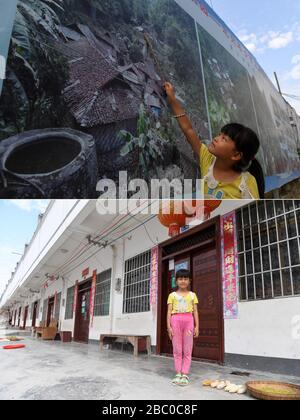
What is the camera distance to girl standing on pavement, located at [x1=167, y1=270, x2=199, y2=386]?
3.05 metres

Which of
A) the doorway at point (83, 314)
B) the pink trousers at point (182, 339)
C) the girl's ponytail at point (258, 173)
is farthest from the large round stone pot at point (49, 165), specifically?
the doorway at point (83, 314)

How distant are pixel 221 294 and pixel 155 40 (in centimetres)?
343

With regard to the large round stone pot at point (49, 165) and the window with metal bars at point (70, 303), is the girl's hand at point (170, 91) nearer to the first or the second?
the large round stone pot at point (49, 165)

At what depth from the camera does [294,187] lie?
11.1 ft

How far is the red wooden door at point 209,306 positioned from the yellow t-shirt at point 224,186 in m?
2.69

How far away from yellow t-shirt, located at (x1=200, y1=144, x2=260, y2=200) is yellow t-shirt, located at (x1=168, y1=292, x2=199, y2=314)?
4.89ft

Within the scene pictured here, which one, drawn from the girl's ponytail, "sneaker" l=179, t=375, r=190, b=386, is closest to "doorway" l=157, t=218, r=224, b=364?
"sneaker" l=179, t=375, r=190, b=386

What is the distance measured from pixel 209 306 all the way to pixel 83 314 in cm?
693

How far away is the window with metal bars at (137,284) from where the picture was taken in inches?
259

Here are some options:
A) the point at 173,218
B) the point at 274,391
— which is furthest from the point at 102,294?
the point at 274,391

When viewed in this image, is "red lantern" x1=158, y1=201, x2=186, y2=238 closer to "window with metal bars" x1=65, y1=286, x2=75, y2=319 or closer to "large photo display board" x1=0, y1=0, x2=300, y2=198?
"large photo display board" x1=0, y1=0, x2=300, y2=198

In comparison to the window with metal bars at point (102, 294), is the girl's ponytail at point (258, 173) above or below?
above

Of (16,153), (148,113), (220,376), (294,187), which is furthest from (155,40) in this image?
(220,376)
